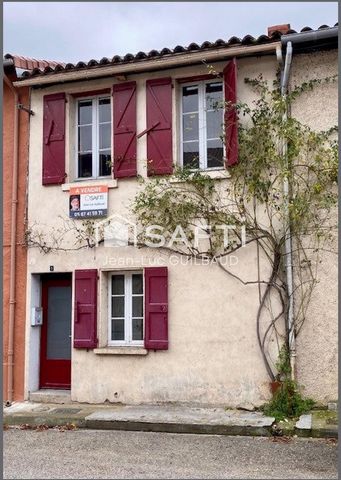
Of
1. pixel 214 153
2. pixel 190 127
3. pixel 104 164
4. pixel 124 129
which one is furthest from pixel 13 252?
pixel 214 153

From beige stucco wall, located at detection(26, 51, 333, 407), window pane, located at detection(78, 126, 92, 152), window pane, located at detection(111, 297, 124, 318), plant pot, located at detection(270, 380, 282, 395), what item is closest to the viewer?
plant pot, located at detection(270, 380, 282, 395)

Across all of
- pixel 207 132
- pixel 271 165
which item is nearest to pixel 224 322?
pixel 271 165

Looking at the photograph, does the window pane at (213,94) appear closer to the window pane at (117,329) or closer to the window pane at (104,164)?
the window pane at (104,164)

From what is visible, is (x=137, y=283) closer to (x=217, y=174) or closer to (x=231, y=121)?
(x=217, y=174)

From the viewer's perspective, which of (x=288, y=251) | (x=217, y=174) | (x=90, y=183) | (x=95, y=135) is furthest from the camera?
(x=95, y=135)

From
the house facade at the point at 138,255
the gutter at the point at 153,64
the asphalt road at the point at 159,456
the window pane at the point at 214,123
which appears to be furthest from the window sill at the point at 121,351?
the gutter at the point at 153,64

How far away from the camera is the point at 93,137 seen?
9.83 meters

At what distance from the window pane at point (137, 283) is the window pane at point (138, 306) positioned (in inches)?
5.4

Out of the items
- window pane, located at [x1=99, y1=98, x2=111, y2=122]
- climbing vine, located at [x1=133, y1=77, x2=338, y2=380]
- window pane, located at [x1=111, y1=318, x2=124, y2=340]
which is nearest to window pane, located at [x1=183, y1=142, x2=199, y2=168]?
climbing vine, located at [x1=133, y1=77, x2=338, y2=380]

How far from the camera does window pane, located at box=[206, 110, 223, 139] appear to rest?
30.0 ft

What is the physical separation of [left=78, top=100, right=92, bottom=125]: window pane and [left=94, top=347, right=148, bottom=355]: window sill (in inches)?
160

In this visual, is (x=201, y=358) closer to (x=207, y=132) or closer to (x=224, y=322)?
(x=224, y=322)

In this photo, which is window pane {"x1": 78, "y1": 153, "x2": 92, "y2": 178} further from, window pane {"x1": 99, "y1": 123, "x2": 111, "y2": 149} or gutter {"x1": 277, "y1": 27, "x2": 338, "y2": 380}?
gutter {"x1": 277, "y1": 27, "x2": 338, "y2": 380}

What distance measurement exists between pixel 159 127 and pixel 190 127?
Answer: 0.55m
